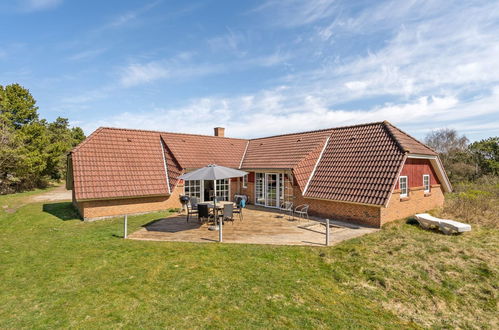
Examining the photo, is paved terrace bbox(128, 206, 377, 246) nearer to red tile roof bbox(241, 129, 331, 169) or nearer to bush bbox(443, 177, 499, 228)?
red tile roof bbox(241, 129, 331, 169)

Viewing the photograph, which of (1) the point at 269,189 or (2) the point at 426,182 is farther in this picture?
(1) the point at 269,189

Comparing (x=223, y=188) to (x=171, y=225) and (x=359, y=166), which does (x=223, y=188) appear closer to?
(x=171, y=225)

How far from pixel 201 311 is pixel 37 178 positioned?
37.0m

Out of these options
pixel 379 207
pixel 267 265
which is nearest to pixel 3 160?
pixel 267 265

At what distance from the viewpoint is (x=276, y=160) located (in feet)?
57.5

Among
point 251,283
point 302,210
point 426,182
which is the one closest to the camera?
point 251,283

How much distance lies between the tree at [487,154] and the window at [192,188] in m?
33.7

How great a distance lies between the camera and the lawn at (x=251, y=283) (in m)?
5.34

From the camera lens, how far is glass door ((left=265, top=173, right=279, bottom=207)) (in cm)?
1672

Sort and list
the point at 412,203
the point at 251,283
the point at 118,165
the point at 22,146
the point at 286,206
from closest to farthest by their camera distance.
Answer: the point at 251,283 → the point at 412,203 → the point at 118,165 → the point at 286,206 → the point at 22,146

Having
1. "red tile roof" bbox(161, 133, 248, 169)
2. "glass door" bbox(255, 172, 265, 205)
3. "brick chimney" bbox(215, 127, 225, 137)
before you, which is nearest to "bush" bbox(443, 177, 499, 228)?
"glass door" bbox(255, 172, 265, 205)

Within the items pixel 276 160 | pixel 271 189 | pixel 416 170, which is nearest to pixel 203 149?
pixel 276 160

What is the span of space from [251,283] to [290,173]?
9.70 metres

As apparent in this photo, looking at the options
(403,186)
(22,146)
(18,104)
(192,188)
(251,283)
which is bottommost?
(251,283)
